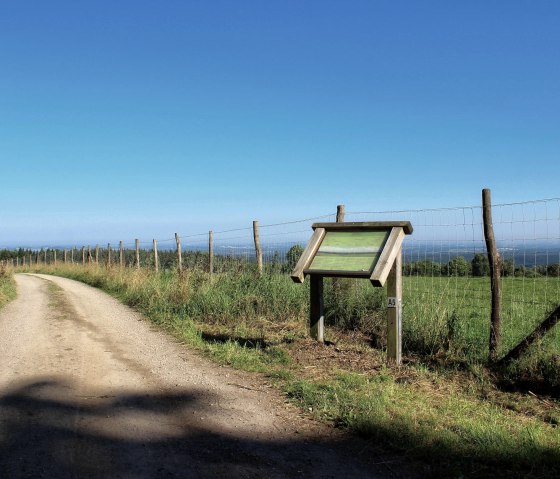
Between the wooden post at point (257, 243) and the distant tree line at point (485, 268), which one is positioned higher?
the wooden post at point (257, 243)

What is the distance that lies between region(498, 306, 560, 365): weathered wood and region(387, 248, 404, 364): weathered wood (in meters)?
1.28

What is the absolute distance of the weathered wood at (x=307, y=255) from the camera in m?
6.92

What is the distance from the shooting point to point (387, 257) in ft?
21.0

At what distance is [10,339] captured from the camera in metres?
8.91

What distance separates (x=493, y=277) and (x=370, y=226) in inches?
66.8

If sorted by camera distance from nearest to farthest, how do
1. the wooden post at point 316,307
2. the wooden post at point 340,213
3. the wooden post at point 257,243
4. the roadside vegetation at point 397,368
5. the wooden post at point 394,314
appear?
the roadside vegetation at point 397,368 < the wooden post at point 394,314 < the wooden post at point 316,307 < the wooden post at point 340,213 < the wooden post at point 257,243

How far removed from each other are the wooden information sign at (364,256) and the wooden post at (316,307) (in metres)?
0.73

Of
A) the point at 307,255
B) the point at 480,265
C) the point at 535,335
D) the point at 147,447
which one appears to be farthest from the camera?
the point at 480,265

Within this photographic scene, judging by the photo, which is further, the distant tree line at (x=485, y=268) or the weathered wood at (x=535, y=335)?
the distant tree line at (x=485, y=268)

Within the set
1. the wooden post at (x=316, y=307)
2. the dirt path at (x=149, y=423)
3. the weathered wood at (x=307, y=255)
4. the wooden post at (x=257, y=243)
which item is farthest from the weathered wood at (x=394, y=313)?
the wooden post at (x=257, y=243)

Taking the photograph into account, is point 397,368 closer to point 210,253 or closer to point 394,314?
point 394,314

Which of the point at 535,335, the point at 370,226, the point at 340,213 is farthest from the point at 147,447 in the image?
the point at 340,213

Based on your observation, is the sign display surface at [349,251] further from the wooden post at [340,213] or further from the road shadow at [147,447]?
the road shadow at [147,447]

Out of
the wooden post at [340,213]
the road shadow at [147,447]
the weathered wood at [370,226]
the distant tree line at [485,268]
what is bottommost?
the road shadow at [147,447]
